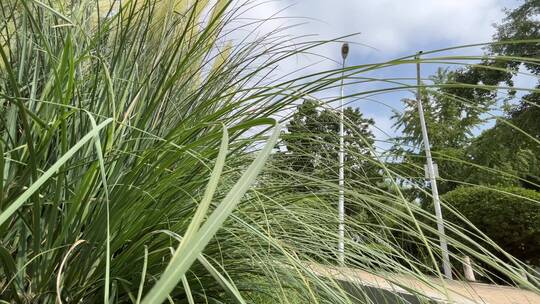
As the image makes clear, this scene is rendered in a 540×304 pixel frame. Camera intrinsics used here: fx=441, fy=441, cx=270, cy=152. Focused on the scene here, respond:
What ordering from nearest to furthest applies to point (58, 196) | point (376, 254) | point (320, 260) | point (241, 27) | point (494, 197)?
point (58, 196) < point (376, 254) < point (320, 260) < point (241, 27) < point (494, 197)

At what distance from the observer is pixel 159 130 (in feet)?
3.01

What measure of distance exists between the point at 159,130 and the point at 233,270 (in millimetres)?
324

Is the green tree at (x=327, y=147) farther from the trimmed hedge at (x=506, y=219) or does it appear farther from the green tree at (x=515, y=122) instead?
the green tree at (x=515, y=122)

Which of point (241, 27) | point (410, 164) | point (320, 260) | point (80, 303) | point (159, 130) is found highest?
point (241, 27)

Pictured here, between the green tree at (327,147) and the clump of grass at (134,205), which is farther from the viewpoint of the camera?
the green tree at (327,147)

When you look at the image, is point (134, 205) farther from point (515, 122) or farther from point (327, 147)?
point (515, 122)

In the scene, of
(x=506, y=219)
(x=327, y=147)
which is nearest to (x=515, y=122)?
(x=506, y=219)

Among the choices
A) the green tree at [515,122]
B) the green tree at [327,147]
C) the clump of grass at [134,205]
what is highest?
the green tree at [515,122]

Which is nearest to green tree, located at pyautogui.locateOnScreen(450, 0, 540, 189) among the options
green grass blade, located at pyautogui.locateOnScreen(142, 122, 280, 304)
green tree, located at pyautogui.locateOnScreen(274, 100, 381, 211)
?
green tree, located at pyautogui.locateOnScreen(274, 100, 381, 211)

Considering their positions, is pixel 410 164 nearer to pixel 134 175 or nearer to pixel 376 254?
pixel 376 254

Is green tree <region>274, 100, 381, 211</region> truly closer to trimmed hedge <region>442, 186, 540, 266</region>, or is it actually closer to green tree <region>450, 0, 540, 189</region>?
trimmed hedge <region>442, 186, 540, 266</region>

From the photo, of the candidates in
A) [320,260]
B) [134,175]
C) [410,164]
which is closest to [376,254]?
[320,260]

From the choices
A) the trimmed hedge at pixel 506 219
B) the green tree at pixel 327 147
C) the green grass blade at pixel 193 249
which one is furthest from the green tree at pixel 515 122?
the green grass blade at pixel 193 249

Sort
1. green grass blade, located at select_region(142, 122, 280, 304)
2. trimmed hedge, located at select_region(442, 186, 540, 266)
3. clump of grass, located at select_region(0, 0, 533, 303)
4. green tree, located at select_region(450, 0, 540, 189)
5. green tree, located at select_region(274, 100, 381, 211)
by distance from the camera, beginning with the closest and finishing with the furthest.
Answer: green grass blade, located at select_region(142, 122, 280, 304) < clump of grass, located at select_region(0, 0, 533, 303) < green tree, located at select_region(274, 100, 381, 211) < trimmed hedge, located at select_region(442, 186, 540, 266) < green tree, located at select_region(450, 0, 540, 189)
